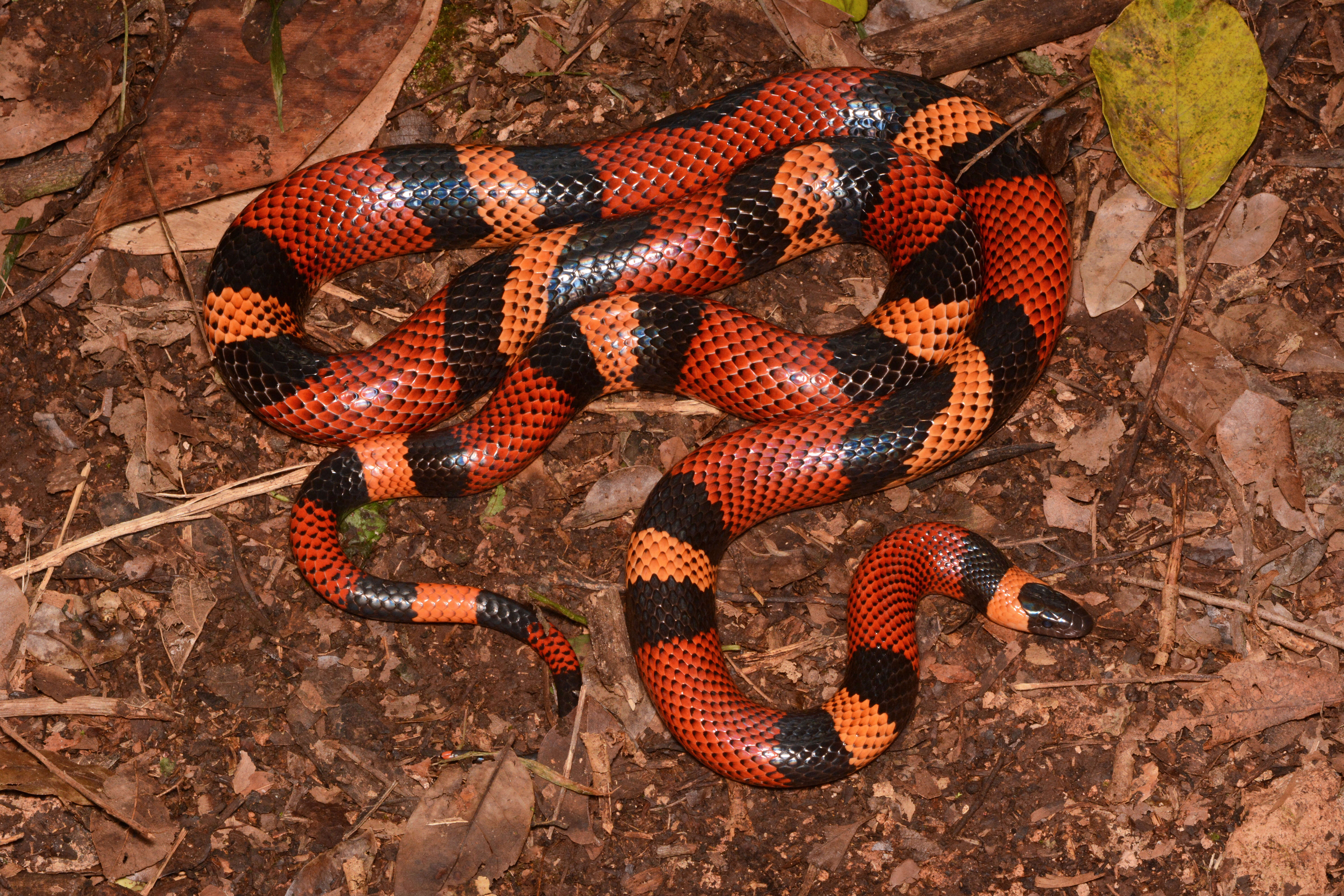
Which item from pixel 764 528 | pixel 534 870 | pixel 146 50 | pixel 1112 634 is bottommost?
pixel 534 870

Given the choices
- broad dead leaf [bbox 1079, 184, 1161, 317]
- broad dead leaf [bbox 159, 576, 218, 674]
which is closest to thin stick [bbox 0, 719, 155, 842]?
broad dead leaf [bbox 159, 576, 218, 674]

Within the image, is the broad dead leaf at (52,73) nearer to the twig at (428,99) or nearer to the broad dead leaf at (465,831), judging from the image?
the twig at (428,99)

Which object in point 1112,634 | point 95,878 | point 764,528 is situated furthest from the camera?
point 764,528

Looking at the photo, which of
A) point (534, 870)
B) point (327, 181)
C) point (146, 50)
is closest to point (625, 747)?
point (534, 870)

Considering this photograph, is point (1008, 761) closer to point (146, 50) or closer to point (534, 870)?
point (534, 870)

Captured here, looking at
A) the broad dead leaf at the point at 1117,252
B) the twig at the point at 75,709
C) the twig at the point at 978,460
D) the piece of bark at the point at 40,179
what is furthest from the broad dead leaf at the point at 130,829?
the broad dead leaf at the point at 1117,252
